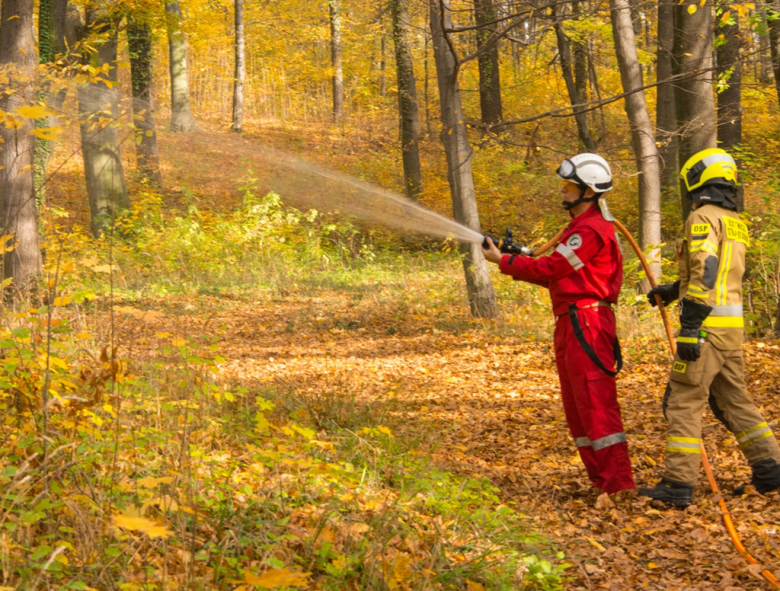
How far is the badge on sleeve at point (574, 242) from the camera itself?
498 cm

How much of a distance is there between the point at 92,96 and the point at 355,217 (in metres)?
6.55

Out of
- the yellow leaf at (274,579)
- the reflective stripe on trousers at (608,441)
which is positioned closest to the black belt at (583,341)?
the reflective stripe on trousers at (608,441)

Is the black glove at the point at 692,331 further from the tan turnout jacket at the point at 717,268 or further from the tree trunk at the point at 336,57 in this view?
A: the tree trunk at the point at 336,57

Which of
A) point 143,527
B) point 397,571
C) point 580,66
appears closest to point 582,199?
point 397,571

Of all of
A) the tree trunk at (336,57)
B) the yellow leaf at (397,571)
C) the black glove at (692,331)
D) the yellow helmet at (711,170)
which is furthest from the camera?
the tree trunk at (336,57)

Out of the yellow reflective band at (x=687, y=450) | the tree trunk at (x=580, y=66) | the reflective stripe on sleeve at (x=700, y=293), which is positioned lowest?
the yellow reflective band at (x=687, y=450)

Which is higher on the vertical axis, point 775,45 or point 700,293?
point 775,45

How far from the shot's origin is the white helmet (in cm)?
508

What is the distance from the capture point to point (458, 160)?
1026cm

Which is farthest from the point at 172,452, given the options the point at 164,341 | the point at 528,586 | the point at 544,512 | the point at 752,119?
the point at 752,119

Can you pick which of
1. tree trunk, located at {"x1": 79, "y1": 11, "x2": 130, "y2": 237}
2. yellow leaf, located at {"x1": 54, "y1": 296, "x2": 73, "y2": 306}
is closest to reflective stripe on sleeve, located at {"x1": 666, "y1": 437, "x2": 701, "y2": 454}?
yellow leaf, located at {"x1": 54, "y1": 296, "x2": 73, "y2": 306}

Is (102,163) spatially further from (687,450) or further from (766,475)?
(766,475)

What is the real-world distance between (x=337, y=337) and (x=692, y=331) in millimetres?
6326

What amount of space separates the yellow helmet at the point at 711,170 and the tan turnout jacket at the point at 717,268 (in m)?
0.17
